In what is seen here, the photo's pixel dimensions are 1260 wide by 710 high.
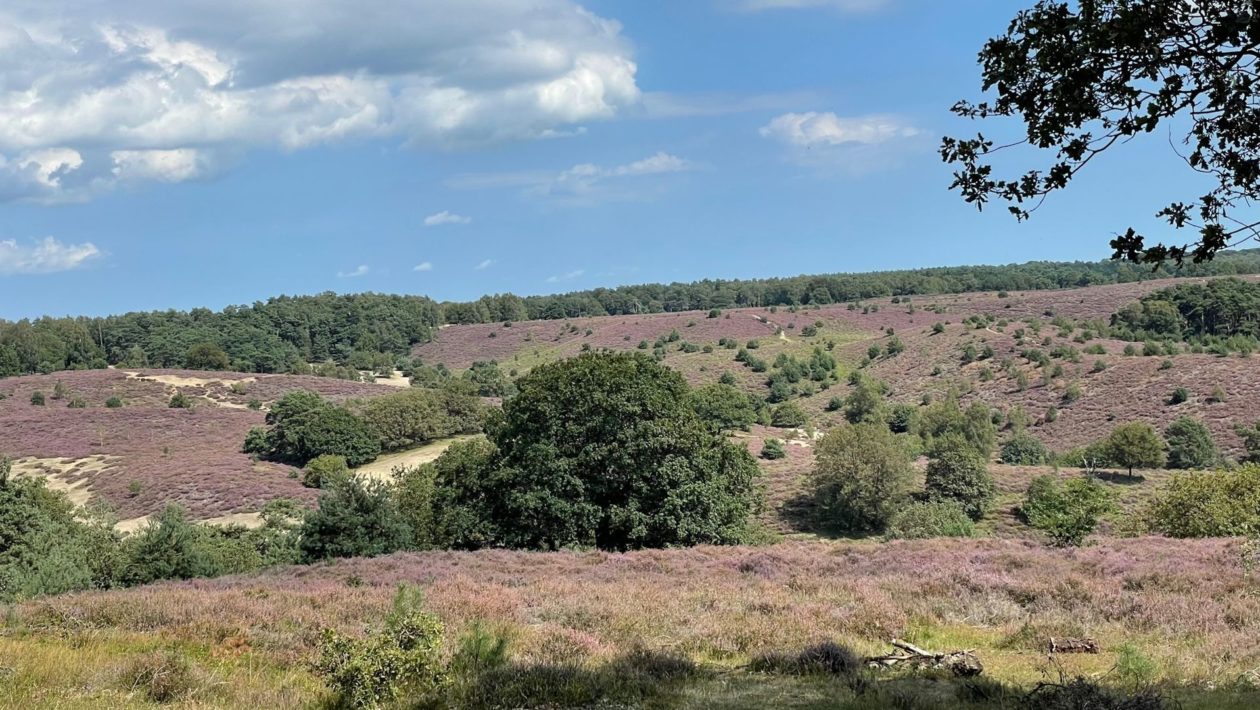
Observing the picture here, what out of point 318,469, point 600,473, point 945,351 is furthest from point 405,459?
point 945,351

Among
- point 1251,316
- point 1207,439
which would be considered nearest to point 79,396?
point 1207,439

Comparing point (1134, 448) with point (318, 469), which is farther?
point (318, 469)

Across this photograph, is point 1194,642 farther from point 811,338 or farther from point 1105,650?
point 811,338

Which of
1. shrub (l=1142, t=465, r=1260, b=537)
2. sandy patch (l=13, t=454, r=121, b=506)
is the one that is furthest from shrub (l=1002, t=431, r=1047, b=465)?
sandy patch (l=13, t=454, r=121, b=506)

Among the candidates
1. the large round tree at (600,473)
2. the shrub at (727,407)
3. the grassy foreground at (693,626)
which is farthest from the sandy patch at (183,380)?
the grassy foreground at (693,626)

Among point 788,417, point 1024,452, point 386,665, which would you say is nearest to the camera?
point 386,665

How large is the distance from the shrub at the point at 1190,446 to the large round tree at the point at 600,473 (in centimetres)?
4683

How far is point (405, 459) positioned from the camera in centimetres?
7031

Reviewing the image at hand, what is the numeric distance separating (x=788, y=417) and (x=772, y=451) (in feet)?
78.0

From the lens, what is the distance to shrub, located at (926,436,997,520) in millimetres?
48000

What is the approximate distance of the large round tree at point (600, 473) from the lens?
2884 centimetres

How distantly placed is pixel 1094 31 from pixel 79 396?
9872 cm

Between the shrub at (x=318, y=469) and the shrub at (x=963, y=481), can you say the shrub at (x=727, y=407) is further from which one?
the shrub at (x=318, y=469)

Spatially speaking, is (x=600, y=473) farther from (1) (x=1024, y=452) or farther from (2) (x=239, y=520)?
(1) (x=1024, y=452)
